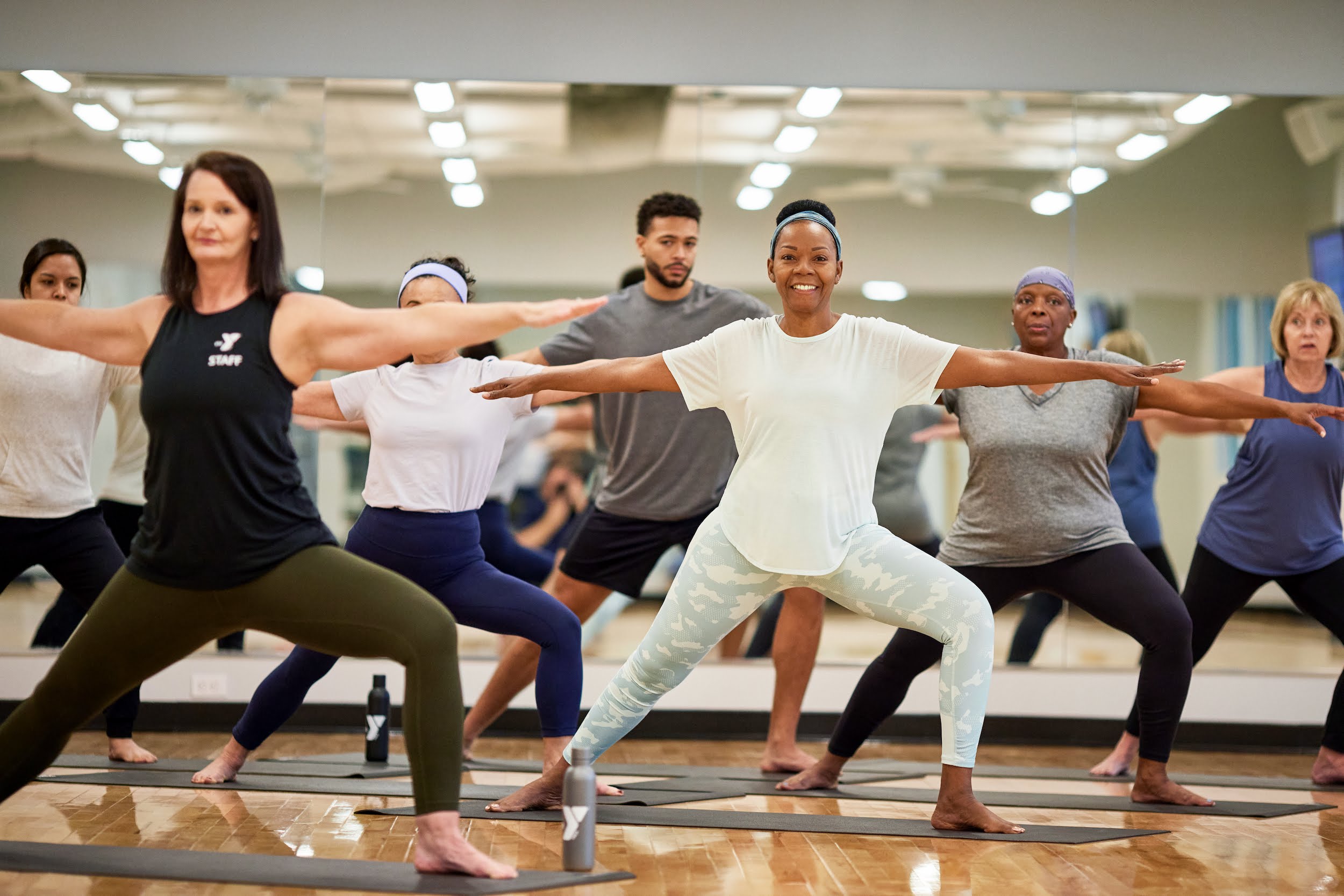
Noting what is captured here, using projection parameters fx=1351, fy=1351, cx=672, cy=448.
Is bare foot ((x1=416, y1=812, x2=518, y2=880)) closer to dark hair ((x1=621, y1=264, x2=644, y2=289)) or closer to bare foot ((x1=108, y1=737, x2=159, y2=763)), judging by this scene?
bare foot ((x1=108, y1=737, x2=159, y2=763))

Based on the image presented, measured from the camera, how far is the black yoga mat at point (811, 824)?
11.8ft

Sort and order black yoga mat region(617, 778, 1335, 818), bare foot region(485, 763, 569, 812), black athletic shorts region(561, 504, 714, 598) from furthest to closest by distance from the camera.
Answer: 1. black athletic shorts region(561, 504, 714, 598)
2. black yoga mat region(617, 778, 1335, 818)
3. bare foot region(485, 763, 569, 812)

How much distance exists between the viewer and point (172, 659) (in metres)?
2.92

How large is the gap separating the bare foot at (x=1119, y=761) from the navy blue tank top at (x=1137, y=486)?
48.2 inches

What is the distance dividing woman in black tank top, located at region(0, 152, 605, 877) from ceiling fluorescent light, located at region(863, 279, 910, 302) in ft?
10.9

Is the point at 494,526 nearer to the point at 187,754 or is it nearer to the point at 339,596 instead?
the point at 187,754

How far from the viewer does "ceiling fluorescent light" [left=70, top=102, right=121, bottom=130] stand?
6070mm

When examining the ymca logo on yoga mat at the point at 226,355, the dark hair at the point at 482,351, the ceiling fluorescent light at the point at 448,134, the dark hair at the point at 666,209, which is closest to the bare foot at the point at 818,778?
the dark hair at the point at 482,351

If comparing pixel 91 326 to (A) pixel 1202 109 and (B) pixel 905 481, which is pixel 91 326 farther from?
(A) pixel 1202 109

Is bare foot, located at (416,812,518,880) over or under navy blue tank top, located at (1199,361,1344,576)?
under

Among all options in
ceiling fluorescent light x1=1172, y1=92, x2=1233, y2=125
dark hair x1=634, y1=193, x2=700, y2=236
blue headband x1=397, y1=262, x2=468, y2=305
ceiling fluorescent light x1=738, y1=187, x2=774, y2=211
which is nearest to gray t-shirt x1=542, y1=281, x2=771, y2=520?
dark hair x1=634, y1=193, x2=700, y2=236

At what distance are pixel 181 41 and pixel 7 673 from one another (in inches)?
116

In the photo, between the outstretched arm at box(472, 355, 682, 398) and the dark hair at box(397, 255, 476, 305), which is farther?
the dark hair at box(397, 255, 476, 305)

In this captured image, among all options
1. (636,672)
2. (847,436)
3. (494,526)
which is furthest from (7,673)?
(847,436)
